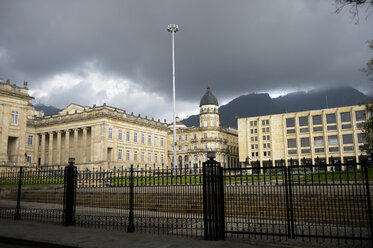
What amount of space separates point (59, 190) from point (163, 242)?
13.9m

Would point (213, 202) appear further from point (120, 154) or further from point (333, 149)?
point (333, 149)

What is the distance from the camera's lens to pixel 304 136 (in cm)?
7644

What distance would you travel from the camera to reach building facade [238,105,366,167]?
7162 centimetres

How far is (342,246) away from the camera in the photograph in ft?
26.2

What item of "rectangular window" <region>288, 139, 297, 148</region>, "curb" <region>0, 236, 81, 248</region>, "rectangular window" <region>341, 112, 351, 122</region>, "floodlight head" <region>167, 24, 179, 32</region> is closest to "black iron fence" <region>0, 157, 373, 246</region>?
"curb" <region>0, 236, 81, 248</region>

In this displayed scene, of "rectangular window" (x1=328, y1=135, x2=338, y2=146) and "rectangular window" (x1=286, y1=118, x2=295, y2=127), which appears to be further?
"rectangular window" (x1=286, y1=118, x2=295, y2=127)

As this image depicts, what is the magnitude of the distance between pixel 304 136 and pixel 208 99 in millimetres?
25878

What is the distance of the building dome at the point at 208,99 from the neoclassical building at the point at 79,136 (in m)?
16.1

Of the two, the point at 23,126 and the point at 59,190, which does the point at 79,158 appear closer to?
the point at 23,126

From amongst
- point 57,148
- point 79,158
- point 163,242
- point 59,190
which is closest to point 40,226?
point 163,242

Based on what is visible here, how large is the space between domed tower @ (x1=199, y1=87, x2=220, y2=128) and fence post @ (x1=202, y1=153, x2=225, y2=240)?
72.1 m

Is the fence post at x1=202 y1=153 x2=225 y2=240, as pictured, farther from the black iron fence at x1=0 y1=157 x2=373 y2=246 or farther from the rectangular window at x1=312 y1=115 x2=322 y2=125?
the rectangular window at x1=312 y1=115 x2=322 y2=125

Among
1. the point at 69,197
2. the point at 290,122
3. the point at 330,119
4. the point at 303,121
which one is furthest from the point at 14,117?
the point at 330,119

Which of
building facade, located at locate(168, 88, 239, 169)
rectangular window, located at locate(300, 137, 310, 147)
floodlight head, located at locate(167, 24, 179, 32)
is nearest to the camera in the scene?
floodlight head, located at locate(167, 24, 179, 32)
